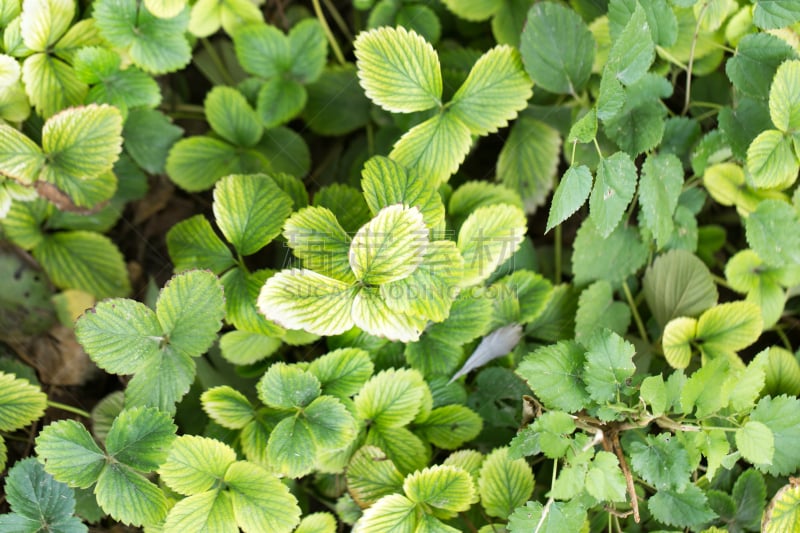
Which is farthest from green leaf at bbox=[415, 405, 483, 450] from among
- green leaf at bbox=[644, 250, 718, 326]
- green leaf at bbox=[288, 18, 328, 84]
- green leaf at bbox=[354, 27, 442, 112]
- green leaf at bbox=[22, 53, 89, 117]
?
green leaf at bbox=[22, 53, 89, 117]

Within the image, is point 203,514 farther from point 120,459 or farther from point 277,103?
point 277,103

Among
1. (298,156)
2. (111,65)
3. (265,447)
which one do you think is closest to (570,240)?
(298,156)

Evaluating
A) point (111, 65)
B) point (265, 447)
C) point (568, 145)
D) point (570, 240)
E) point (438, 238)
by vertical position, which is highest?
point (111, 65)

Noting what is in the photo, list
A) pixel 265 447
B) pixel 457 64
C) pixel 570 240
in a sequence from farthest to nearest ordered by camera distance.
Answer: pixel 570 240 → pixel 457 64 → pixel 265 447

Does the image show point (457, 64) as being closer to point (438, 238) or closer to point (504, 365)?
point (438, 238)

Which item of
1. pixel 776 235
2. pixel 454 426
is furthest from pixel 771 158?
pixel 454 426

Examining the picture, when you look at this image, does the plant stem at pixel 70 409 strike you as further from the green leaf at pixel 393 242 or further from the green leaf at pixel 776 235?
the green leaf at pixel 776 235
